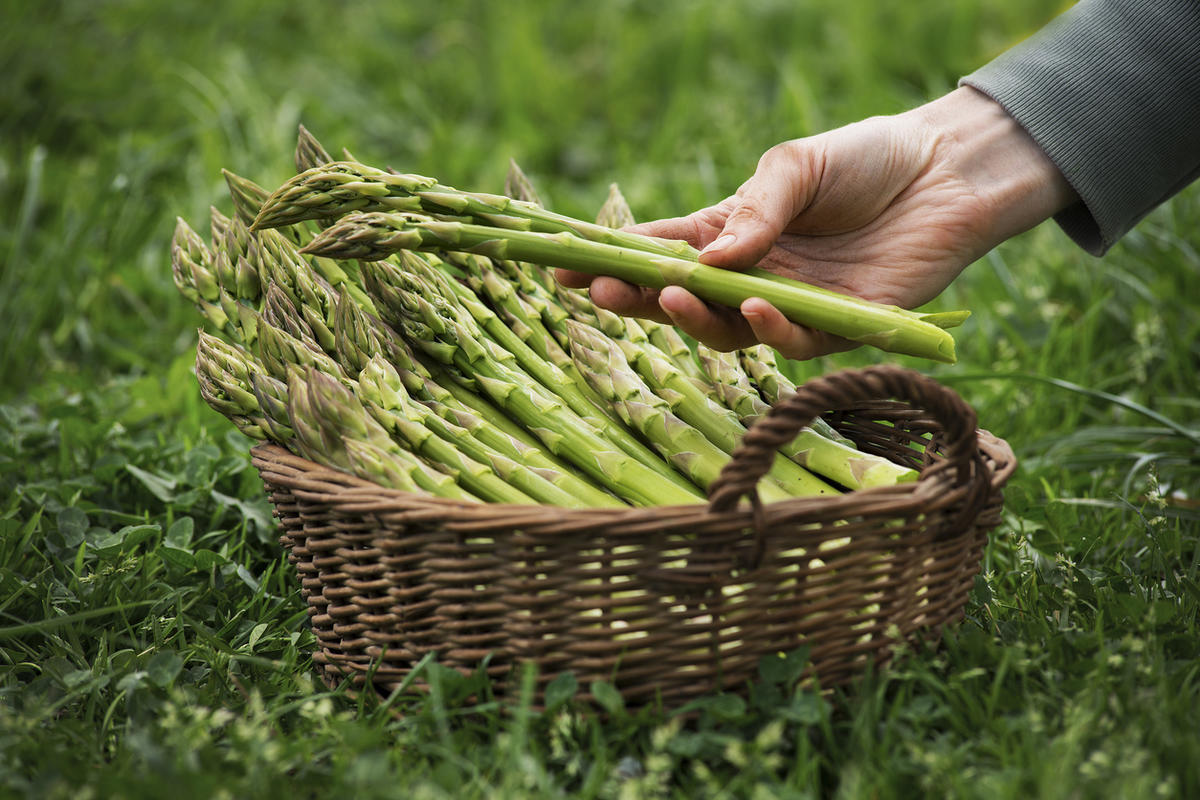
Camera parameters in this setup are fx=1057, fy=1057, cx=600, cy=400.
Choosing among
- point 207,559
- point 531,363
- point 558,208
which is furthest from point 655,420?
point 558,208

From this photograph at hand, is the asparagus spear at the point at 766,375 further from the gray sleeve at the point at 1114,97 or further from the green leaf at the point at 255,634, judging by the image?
the green leaf at the point at 255,634

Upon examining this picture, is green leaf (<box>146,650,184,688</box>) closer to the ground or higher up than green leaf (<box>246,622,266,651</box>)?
higher up

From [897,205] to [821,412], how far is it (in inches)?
44.4

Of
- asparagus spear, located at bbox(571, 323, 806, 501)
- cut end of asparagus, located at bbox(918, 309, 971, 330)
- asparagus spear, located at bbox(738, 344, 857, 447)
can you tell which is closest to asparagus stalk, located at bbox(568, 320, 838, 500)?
asparagus spear, located at bbox(571, 323, 806, 501)

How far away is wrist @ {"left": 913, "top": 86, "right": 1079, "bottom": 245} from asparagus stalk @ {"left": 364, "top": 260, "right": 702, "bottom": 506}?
3.64ft

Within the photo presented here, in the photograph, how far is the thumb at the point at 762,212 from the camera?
229 centimetres

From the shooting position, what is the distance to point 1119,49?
2.63 meters

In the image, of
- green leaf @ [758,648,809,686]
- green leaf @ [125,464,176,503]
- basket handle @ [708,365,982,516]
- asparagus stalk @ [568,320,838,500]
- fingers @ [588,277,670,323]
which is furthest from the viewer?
green leaf @ [125,464,176,503]

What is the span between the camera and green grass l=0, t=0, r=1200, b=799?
1739mm

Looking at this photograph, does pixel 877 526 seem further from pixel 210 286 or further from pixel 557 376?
pixel 210 286

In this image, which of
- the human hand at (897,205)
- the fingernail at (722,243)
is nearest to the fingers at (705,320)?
the human hand at (897,205)

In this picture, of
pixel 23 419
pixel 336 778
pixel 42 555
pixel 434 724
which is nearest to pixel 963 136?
pixel 434 724

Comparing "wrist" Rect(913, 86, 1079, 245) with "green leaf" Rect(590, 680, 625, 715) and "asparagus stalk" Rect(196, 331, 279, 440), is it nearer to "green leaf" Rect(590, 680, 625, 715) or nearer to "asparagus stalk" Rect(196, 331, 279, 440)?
"green leaf" Rect(590, 680, 625, 715)

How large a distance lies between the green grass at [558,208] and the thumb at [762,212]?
0.88 m
